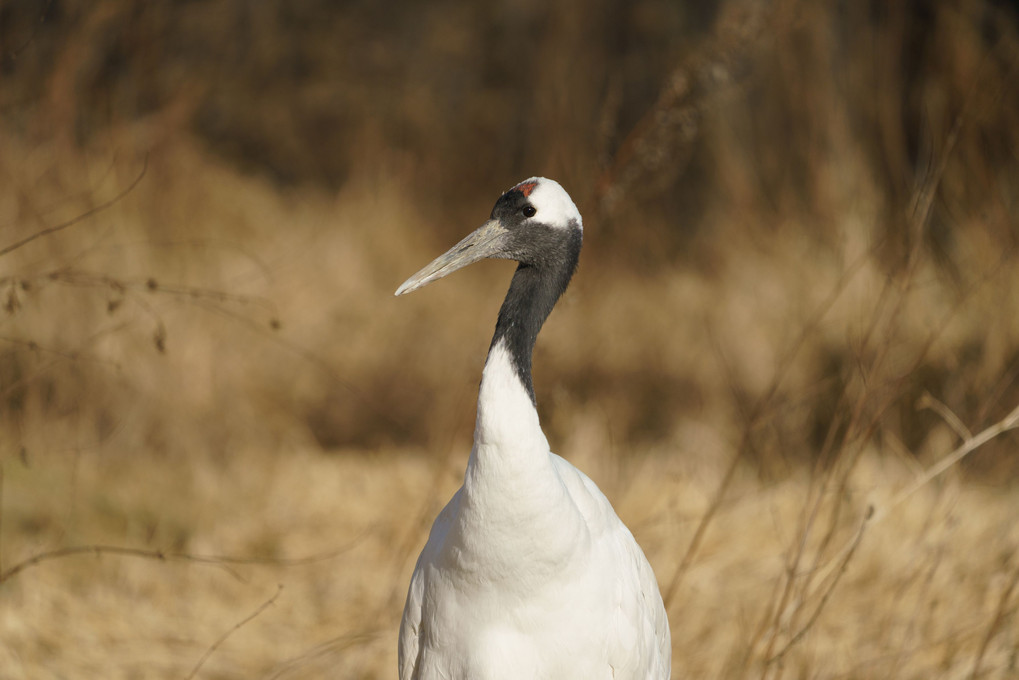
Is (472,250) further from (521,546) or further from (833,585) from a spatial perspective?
(833,585)

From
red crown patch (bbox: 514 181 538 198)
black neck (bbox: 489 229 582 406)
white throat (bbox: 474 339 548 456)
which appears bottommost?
white throat (bbox: 474 339 548 456)

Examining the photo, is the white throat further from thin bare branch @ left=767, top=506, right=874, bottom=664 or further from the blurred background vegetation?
the blurred background vegetation

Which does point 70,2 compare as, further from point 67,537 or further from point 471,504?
point 471,504

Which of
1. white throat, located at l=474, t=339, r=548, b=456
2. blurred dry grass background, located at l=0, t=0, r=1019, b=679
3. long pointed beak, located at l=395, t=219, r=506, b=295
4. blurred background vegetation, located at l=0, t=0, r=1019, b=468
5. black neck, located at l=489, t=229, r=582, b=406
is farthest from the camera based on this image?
blurred background vegetation, located at l=0, t=0, r=1019, b=468

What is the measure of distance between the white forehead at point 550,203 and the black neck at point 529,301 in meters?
0.04

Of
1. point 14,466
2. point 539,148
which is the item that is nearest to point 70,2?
point 14,466

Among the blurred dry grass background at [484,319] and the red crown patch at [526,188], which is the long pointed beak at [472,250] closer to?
the red crown patch at [526,188]

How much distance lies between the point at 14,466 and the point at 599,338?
3.49 metres

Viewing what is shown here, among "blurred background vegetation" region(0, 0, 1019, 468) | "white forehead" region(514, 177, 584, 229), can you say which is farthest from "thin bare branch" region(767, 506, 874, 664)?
"white forehead" region(514, 177, 584, 229)

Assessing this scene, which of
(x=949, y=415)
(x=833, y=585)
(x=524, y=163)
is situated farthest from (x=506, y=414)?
(x=524, y=163)

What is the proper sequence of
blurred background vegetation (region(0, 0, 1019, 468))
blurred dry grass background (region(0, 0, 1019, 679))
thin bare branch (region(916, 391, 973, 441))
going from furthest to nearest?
blurred background vegetation (region(0, 0, 1019, 468)), blurred dry grass background (region(0, 0, 1019, 679)), thin bare branch (region(916, 391, 973, 441))

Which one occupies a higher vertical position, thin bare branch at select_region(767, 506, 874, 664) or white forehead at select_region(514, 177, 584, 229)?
white forehead at select_region(514, 177, 584, 229)

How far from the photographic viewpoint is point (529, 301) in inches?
83.4

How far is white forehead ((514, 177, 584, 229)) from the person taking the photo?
2141 mm
